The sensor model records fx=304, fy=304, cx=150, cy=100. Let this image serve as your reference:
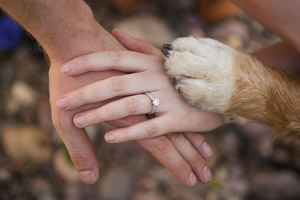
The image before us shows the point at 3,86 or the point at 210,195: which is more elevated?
the point at 3,86

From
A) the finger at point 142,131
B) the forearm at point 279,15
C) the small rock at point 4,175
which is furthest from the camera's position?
the small rock at point 4,175

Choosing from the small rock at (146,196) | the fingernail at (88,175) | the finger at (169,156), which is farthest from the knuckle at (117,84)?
the small rock at (146,196)

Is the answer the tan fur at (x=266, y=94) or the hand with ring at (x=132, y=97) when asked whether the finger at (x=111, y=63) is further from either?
the tan fur at (x=266, y=94)

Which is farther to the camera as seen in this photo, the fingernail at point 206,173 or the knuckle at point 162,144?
the fingernail at point 206,173

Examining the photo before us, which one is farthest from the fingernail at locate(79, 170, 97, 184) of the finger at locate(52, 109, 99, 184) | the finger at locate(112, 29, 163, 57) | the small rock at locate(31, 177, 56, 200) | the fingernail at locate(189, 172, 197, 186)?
the small rock at locate(31, 177, 56, 200)

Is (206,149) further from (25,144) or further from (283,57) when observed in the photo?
(25,144)

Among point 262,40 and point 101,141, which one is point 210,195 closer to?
point 101,141

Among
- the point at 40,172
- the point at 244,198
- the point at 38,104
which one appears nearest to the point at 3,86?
the point at 38,104
